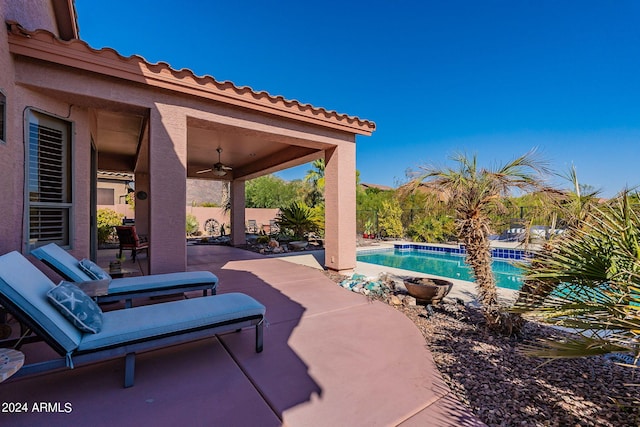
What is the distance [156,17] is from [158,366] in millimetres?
12087

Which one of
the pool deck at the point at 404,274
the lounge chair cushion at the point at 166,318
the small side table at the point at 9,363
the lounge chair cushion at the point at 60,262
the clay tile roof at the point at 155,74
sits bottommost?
the pool deck at the point at 404,274

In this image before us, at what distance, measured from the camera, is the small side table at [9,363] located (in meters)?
1.59

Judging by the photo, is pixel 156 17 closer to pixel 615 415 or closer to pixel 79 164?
pixel 79 164

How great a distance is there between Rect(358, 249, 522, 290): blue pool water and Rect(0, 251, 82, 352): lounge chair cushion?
341 inches

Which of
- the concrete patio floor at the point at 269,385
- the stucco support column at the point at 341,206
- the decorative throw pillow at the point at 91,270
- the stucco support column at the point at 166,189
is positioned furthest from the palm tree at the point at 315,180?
the concrete patio floor at the point at 269,385

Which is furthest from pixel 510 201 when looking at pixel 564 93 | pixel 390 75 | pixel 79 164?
pixel 564 93

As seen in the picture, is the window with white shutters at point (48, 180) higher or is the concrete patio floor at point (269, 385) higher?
the window with white shutters at point (48, 180)

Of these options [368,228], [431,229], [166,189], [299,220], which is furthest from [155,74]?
[368,228]

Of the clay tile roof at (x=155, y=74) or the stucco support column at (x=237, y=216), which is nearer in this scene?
the clay tile roof at (x=155, y=74)

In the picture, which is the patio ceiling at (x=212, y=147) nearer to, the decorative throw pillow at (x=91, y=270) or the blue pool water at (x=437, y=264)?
the decorative throw pillow at (x=91, y=270)

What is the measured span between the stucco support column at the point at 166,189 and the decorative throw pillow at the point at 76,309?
2.47 m

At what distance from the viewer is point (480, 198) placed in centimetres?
372

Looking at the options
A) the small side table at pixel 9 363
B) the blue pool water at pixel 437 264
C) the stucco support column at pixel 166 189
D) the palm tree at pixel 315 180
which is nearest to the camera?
the small side table at pixel 9 363

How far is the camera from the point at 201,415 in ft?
6.68
